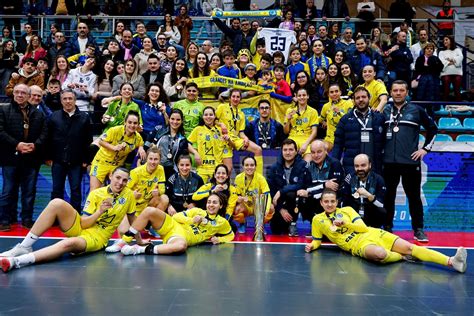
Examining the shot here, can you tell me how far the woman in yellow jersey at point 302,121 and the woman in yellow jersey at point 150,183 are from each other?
2504 mm

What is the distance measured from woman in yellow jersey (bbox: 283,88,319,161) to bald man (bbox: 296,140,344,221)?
2.76ft

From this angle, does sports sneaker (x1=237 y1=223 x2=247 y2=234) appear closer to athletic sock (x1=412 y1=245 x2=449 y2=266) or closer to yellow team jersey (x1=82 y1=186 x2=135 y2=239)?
yellow team jersey (x1=82 y1=186 x2=135 y2=239)

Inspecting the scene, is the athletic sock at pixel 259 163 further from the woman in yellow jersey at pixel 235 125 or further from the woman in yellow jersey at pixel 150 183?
the woman in yellow jersey at pixel 150 183

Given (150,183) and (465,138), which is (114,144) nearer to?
(150,183)

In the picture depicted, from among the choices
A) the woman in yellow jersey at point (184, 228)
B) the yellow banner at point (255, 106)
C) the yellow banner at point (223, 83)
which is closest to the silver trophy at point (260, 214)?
the woman in yellow jersey at point (184, 228)

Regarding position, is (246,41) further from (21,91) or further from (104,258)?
(104,258)

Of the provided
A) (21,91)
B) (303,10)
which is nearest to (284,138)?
(21,91)

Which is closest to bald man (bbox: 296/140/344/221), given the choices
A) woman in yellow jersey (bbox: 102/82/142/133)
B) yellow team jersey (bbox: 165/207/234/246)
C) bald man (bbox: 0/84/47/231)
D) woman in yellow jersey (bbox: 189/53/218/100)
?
yellow team jersey (bbox: 165/207/234/246)

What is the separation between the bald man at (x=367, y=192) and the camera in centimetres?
984

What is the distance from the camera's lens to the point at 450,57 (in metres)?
15.2

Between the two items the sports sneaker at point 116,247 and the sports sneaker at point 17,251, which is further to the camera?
the sports sneaker at point 116,247

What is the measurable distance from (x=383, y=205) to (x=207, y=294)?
4.19 metres

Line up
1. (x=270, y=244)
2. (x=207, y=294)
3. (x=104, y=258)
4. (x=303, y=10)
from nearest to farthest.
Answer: (x=207, y=294) → (x=104, y=258) → (x=270, y=244) → (x=303, y=10)

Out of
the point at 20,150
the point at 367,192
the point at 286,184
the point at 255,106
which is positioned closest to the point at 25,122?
the point at 20,150
